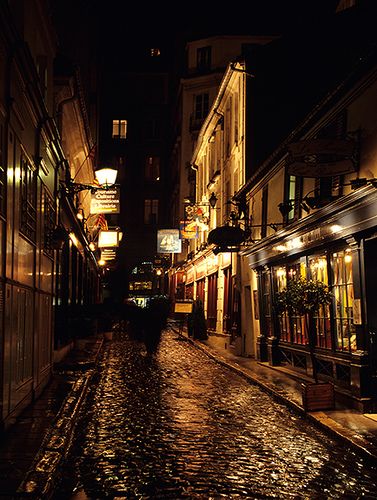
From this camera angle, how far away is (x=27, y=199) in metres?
11.6

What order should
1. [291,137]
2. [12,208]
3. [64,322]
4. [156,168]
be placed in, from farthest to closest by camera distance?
[156,168], [64,322], [291,137], [12,208]

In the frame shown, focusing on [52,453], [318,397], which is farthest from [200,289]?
[52,453]

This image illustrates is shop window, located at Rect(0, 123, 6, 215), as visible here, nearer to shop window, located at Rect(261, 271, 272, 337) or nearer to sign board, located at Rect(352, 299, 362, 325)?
sign board, located at Rect(352, 299, 362, 325)

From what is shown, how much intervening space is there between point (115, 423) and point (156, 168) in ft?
215

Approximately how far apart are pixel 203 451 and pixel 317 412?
3.50 meters

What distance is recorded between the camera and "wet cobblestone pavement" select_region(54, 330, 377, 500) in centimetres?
682

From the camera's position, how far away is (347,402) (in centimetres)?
1254

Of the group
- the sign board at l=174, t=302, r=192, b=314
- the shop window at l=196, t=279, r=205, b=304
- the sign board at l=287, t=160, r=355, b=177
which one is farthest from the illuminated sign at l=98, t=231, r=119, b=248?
the sign board at l=287, t=160, r=355, b=177

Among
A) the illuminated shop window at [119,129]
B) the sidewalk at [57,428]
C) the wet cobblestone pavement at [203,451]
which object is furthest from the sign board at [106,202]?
the illuminated shop window at [119,129]

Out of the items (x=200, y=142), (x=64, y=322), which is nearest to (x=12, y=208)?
(x=64, y=322)

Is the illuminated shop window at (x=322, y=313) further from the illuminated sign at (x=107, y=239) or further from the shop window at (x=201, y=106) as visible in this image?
the shop window at (x=201, y=106)

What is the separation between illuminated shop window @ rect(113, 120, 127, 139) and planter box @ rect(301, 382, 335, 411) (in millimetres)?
65315

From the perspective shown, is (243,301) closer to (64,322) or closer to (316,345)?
(64,322)

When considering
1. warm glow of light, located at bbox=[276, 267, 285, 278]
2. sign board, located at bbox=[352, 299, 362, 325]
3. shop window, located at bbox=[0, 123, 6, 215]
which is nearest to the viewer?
shop window, located at bbox=[0, 123, 6, 215]
